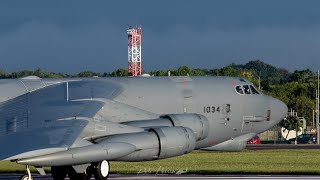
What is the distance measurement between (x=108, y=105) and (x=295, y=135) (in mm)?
87770

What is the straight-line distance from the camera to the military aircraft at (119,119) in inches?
1191

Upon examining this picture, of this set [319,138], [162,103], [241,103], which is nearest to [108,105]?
[162,103]

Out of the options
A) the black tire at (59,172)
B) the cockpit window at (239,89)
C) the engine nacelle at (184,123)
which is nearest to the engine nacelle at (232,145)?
the cockpit window at (239,89)

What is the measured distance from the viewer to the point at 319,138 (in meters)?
113

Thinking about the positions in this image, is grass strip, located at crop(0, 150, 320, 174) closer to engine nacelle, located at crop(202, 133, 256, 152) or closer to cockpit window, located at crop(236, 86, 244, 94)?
engine nacelle, located at crop(202, 133, 256, 152)

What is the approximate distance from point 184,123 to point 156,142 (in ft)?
11.0

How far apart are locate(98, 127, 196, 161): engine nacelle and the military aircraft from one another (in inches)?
1.6

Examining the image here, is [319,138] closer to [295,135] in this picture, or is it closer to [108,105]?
[295,135]

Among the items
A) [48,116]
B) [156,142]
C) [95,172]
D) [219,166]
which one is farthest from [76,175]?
[219,166]

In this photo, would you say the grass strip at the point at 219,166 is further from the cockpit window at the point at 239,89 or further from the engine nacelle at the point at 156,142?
the engine nacelle at the point at 156,142

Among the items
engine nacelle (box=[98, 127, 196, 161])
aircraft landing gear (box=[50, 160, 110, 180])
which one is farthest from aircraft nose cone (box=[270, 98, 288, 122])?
aircraft landing gear (box=[50, 160, 110, 180])

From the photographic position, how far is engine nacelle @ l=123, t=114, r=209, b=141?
36.5m

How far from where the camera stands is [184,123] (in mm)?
37250

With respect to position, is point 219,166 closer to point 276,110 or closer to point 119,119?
point 276,110
